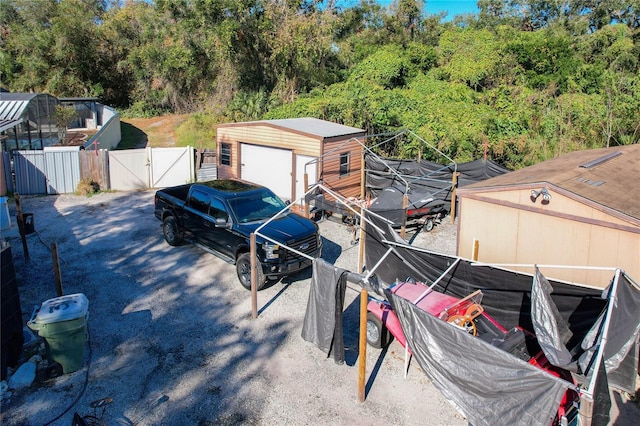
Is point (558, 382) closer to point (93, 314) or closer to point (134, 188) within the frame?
point (93, 314)

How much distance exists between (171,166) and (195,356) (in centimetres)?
1274

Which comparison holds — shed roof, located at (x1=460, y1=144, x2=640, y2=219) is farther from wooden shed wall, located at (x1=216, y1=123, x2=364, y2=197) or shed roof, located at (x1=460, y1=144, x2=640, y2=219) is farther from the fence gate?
the fence gate

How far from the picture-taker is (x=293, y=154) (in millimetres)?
15297

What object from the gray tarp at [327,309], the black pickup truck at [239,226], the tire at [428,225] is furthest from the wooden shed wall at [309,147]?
the gray tarp at [327,309]

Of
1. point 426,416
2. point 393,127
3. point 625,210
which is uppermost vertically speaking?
point 393,127

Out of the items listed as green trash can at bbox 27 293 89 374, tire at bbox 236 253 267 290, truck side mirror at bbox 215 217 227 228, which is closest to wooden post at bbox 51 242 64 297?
green trash can at bbox 27 293 89 374

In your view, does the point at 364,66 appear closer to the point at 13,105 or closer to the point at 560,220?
the point at 13,105

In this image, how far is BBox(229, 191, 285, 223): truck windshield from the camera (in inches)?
399

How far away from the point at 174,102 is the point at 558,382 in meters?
31.6

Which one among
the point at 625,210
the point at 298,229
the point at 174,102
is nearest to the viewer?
the point at 625,210

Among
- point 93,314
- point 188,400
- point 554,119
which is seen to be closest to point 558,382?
point 188,400

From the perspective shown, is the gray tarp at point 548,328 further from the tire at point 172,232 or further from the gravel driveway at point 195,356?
the tire at point 172,232

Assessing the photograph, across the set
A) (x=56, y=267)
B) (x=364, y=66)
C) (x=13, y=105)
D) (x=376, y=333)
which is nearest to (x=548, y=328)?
(x=376, y=333)

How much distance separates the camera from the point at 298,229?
9.77 metres
